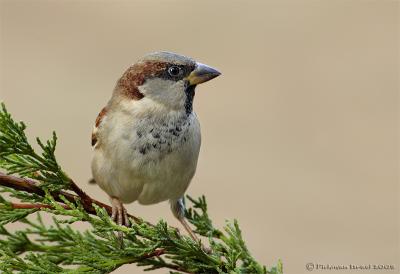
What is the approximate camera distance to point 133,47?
7.23 metres

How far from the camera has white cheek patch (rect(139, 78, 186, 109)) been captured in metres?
2.04

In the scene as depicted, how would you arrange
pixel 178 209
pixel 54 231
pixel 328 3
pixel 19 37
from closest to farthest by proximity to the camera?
pixel 54 231 → pixel 178 209 → pixel 19 37 → pixel 328 3

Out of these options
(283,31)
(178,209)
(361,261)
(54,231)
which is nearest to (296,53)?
(283,31)

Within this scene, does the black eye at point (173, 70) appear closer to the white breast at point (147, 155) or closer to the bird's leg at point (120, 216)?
the white breast at point (147, 155)

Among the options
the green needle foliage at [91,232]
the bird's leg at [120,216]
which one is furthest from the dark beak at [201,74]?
the green needle foliage at [91,232]

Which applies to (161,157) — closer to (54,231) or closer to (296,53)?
(54,231)

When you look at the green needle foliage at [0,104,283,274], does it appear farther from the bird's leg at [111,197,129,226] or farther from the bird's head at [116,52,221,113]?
the bird's head at [116,52,221,113]

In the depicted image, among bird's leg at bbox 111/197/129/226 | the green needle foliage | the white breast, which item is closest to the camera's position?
the green needle foliage

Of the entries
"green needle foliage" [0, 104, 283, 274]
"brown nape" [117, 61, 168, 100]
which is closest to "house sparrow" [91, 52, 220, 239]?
"brown nape" [117, 61, 168, 100]

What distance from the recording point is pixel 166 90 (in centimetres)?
204

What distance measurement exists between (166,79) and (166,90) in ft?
0.10

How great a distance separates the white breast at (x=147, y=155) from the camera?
1.94m

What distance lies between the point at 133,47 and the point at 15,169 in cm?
580

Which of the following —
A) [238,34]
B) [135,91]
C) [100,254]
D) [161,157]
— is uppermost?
[238,34]
